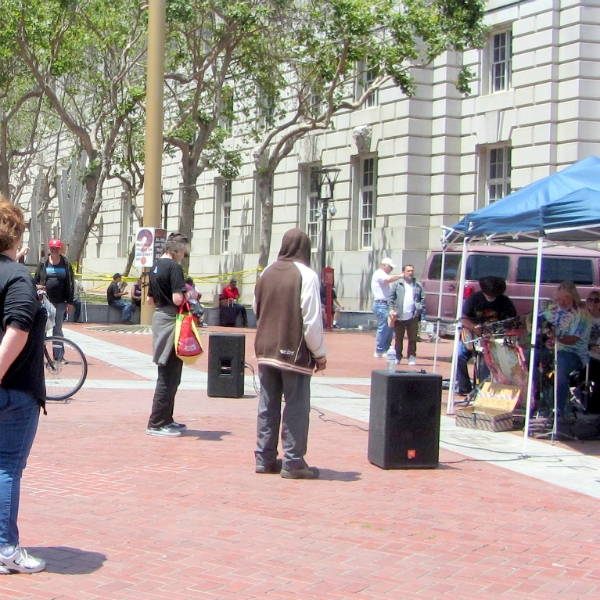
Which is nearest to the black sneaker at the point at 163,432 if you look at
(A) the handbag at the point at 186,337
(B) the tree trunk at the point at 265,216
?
(A) the handbag at the point at 186,337

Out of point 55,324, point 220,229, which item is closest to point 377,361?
point 55,324

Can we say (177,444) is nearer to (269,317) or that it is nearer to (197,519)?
(269,317)

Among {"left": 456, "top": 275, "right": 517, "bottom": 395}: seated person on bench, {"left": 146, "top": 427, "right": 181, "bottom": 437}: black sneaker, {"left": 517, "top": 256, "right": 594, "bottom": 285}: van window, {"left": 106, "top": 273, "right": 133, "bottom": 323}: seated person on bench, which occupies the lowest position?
{"left": 146, "top": 427, "right": 181, "bottom": 437}: black sneaker

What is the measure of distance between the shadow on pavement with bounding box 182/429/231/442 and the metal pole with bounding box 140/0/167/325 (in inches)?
458

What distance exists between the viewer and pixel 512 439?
33.3 ft

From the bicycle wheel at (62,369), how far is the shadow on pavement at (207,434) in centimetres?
239

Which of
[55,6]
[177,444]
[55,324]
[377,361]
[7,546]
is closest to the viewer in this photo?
[7,546]

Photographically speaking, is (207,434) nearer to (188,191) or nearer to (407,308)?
(407,308)

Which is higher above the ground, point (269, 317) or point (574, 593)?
point (269, 317)

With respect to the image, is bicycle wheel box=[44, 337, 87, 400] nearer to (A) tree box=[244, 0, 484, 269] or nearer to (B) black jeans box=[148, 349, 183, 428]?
(B) black jeans box=[148, 349, 183, 428]

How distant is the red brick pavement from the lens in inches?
209

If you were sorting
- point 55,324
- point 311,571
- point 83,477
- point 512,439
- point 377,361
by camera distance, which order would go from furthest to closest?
point 377,361 → point 55,324 → point 512,439 → point 83,477 → point 311,571

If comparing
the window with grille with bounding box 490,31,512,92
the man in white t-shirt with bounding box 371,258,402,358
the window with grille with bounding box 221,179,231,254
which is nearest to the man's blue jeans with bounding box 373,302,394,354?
the man in white t-shirt with bounding box 371,258,402,358

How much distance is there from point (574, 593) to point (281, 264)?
11.5 ft
